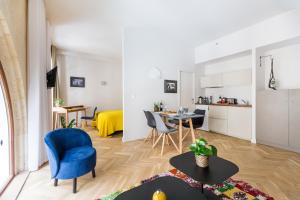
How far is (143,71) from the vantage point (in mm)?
4328

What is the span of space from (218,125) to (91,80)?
16.8ft

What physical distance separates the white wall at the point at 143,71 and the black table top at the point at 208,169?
247cm

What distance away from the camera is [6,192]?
6.23ft

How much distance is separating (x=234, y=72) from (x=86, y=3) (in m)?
4.13

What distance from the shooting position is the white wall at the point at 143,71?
4082 millimetres

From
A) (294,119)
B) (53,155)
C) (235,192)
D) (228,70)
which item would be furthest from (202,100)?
(53,155)

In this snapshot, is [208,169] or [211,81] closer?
[208,169]

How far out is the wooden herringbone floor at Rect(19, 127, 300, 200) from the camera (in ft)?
6.32

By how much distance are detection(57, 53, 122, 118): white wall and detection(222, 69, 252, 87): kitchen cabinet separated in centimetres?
457

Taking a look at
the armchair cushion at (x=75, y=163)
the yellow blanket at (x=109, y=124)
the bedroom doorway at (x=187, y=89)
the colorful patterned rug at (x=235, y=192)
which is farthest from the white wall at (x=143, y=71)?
the colorful patterned rug at (x=235, y=192)

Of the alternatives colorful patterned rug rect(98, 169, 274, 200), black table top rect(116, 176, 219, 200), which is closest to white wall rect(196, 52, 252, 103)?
colorful patterned rug rect(98, 169, 274, 200)

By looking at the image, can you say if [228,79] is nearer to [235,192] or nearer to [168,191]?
[235,192]

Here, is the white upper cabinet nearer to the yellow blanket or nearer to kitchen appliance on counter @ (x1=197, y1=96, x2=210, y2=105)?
kitchen appliance on counter @ (x1=197, y1=96, x2=210, y2=105)

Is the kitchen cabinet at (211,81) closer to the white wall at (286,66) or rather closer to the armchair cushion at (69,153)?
the white wall at (286,66)
